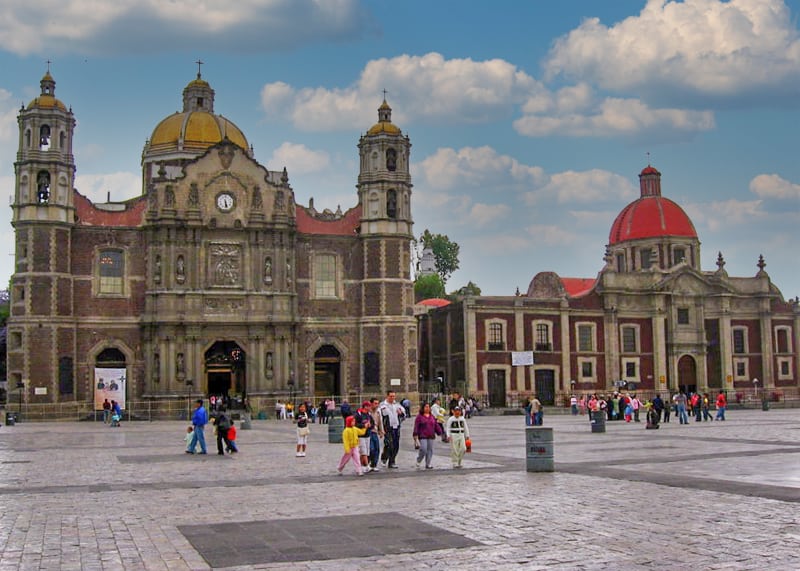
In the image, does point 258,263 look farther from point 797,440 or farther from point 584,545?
point 584,545

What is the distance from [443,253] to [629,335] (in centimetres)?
5378

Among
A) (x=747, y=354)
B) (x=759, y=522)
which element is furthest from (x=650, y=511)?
(x=747, y=354)

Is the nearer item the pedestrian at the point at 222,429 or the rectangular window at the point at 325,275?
the pedestrian at the point at 222,429

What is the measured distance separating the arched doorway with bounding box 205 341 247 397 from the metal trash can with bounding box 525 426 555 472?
38923 mm

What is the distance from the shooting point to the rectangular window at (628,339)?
6931 cm

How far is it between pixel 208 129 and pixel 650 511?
57.7 m

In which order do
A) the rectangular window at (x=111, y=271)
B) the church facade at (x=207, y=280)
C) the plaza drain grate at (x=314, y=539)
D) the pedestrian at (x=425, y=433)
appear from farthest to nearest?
the rectangular window at (x=111, y=271) → the church facade at (x=207, y=280) → the pedestrian at (x=425, y=433) → the plaza drain grate at (x=314, y=539)

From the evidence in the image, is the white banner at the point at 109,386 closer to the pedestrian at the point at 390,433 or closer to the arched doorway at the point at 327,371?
the arched doorway at the point at 327,371

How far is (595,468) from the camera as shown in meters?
20.8

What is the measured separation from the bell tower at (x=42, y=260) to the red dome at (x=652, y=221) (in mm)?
44971

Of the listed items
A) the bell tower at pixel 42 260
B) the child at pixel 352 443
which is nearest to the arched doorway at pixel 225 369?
the bell tower at pixel 42 260

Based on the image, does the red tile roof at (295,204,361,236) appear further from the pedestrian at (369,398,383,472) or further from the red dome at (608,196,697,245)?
the pedestrian at (369,398,383,472)

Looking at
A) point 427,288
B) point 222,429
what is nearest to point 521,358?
point 222,429

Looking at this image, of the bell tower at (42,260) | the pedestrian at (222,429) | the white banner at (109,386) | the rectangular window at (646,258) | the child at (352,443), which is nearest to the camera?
the child at (352,443)
